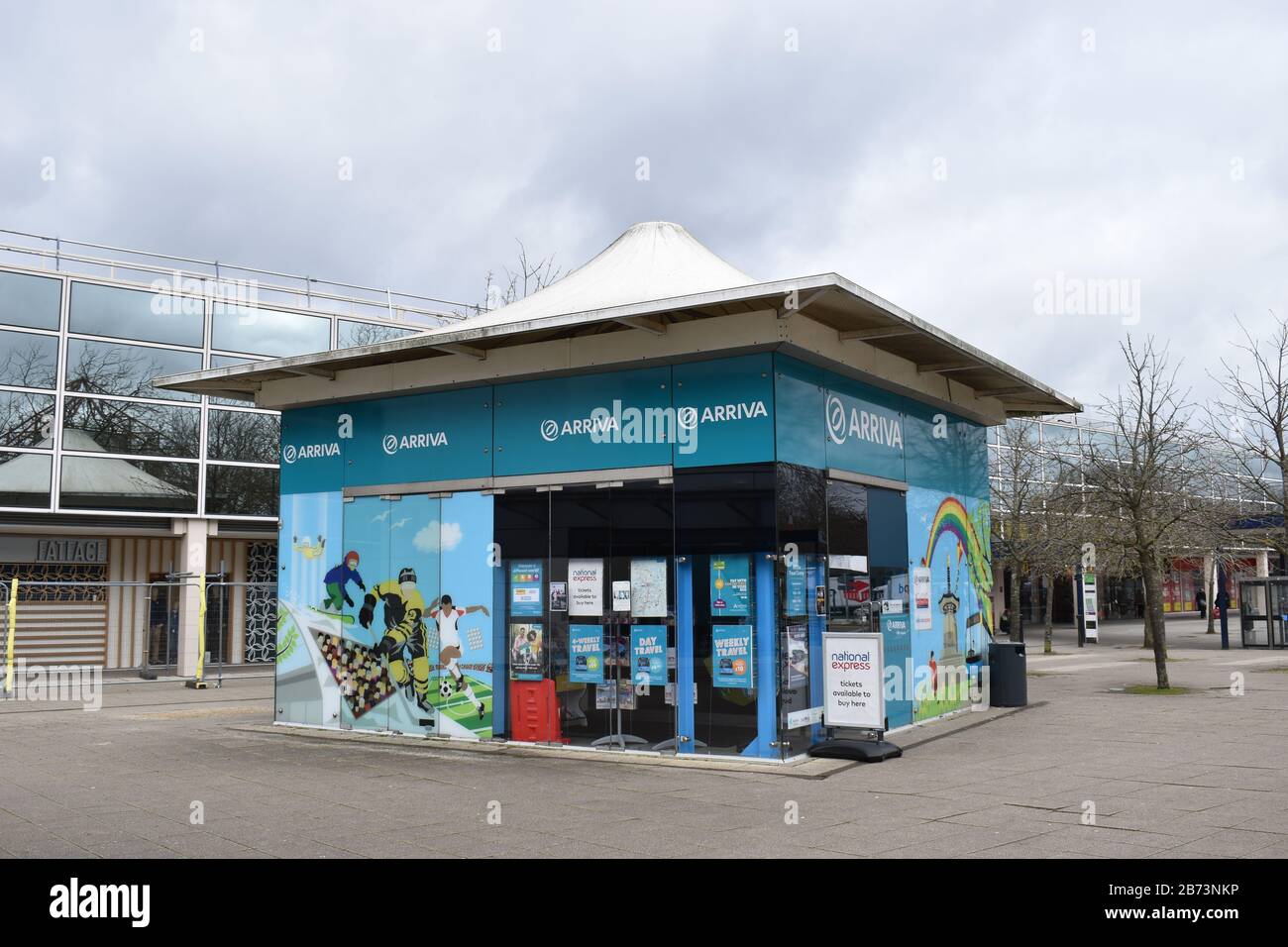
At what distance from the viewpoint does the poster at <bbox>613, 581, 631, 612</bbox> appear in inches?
489

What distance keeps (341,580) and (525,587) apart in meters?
3.21

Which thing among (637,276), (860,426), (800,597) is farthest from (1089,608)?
(800,597)

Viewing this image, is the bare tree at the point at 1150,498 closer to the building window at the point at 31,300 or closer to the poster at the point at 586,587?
the poster at the point at 586,587

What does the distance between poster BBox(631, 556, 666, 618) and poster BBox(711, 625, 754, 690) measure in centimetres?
72

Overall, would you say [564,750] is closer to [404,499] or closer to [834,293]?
[404,499]

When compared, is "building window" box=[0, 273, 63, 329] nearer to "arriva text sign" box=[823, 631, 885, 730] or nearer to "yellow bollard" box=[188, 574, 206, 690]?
"yellow bollard" box=[188, 574, 206, 690]

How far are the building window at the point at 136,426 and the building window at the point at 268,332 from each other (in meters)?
2.03

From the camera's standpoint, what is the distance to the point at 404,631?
1429cm

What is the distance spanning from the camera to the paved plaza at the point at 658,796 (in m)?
7.69

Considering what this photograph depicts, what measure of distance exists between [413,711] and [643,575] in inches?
151

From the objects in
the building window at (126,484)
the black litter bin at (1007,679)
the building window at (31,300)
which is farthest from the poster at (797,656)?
the building window at (31,300)

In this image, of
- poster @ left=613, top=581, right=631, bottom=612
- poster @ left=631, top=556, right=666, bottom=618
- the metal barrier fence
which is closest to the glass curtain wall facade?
the metal barrier fence

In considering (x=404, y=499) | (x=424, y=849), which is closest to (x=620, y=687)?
(x=404, y=499)

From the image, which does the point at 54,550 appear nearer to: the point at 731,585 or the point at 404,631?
the point at 404,631
